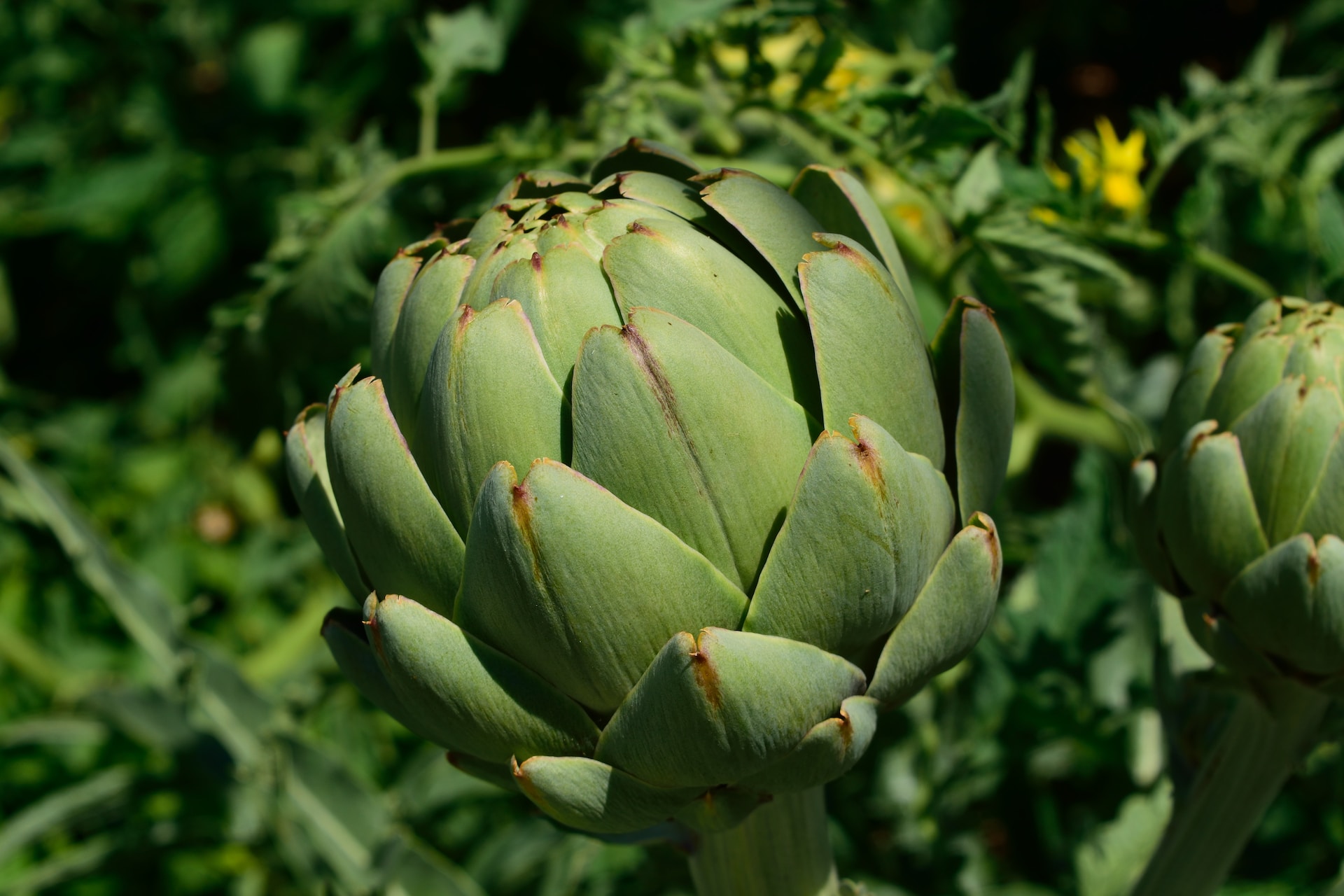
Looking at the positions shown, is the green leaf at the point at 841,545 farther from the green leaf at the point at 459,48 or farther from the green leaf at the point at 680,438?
the green leaf at the point at 459,48

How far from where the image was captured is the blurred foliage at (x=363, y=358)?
843 mm

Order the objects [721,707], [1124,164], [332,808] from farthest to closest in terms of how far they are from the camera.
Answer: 1. [1124,164]
2. [332,808]
3. [721,707]

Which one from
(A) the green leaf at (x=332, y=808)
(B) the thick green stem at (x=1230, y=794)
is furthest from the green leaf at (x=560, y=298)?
(A) the green leaf at (x=332, y=808)

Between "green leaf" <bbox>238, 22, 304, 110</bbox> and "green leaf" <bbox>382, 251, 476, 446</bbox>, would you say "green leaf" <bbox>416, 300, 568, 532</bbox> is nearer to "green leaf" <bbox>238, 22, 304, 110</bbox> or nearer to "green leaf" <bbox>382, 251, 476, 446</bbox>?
"green leaf" <bbox>382, 251, 476, 446</bbox>

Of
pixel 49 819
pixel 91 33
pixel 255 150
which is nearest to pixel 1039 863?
pixel 49 819

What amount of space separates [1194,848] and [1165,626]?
136mm

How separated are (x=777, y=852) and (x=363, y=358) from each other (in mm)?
581

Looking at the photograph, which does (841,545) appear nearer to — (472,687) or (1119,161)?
(472,687)

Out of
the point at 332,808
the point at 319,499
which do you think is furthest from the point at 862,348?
the point at 332,808

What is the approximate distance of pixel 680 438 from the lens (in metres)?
0.52

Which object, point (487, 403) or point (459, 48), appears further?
point (459, 48)

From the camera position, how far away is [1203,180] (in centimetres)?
85

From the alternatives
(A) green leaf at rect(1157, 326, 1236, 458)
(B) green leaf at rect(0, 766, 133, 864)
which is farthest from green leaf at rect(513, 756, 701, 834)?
(B) green leaf at rect(0, 766, 133, 864)

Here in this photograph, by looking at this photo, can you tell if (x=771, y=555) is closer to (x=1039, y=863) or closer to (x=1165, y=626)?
(x=1165, y=626)
